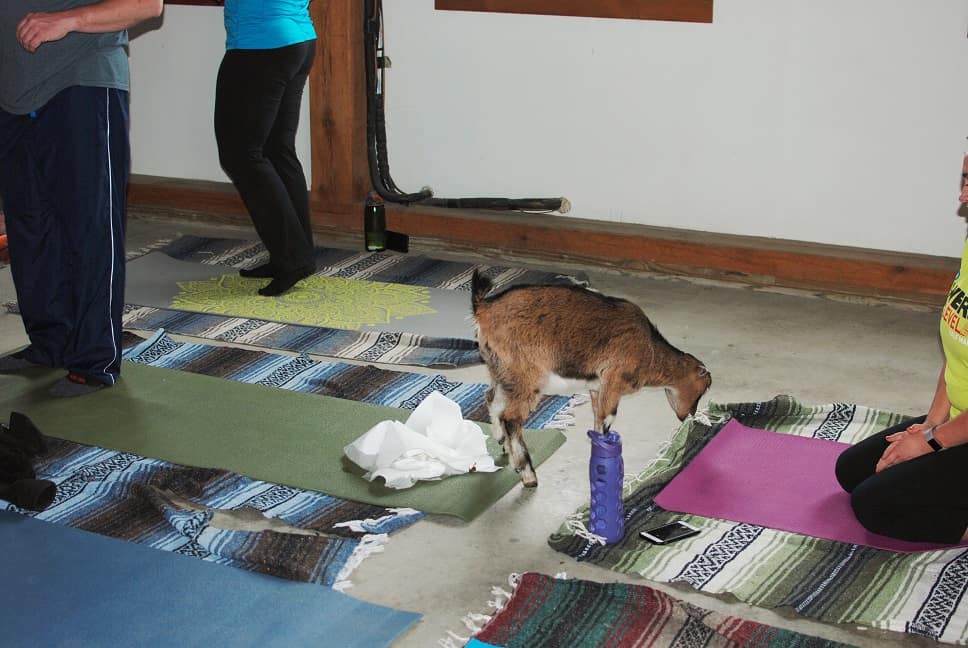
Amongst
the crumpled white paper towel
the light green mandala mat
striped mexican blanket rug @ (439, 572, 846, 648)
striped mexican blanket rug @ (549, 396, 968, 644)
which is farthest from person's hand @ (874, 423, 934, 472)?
the light green mandala mat

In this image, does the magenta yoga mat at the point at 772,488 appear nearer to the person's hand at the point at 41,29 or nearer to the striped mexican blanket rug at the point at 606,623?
the striped mexican blanket rug at the point at 606,623

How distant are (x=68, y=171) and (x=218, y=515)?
1.37m

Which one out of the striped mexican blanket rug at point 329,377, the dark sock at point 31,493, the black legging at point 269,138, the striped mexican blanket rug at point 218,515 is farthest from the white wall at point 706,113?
the dark sock at point 31,493

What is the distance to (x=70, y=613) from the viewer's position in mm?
2818

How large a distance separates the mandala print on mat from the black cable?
0.79m

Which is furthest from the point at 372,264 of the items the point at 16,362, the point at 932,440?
the point at 932,440

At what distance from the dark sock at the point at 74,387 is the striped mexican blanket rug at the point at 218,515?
0.51 metres

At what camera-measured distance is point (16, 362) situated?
4.39 meters

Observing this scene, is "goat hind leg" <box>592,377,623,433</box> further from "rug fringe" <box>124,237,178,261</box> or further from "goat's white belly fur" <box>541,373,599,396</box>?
"rug fringe" <box>124,237,178,261</box>

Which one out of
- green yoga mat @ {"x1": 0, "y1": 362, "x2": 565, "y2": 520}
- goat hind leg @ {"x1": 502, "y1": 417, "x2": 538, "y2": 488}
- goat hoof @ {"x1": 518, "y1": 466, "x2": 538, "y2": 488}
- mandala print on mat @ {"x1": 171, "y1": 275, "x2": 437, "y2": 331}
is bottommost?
mandala print on mat @ {"x1": 171, "y1": 275, "x2": 437, "y2": 331}

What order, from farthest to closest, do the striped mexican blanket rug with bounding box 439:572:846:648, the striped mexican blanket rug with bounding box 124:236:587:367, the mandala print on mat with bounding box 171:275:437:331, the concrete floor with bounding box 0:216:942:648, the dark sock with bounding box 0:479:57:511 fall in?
1. the mandala print on mat with bounding box 171:275:437:331
2. the striped mexican blanket rug with bounding box 124:236:587:367
3. the dark sock with bounding box 0:479:57:511
4. the concrete floor with bounding box 0:216:942:648
5. the striped mexican blanket rug with bounding box 439:572:846:648

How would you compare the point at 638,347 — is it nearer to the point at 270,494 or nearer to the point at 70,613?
the point at 270,494

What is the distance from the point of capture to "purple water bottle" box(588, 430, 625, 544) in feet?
10.0

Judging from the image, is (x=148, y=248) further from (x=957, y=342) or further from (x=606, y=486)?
(x=957, y=342)
